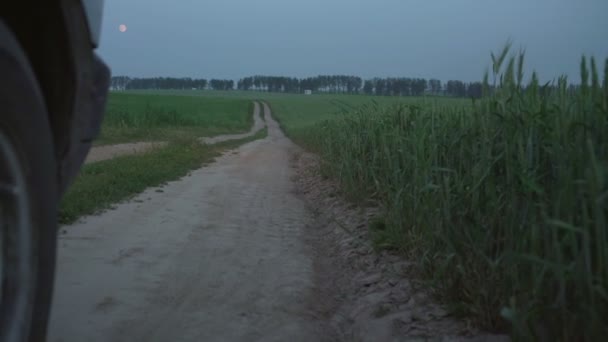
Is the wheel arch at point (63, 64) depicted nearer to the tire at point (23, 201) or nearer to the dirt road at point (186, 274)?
the tire at point (23, 201)

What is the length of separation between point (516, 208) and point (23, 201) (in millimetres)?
2348

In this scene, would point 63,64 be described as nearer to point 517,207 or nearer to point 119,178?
point 517,207

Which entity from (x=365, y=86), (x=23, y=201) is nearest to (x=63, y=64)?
(x=23, y=201)

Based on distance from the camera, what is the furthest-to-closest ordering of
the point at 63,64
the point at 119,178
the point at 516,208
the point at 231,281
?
the point at 119,178 < the point at 231,281 < the point at 516,208 < the point at 63,64

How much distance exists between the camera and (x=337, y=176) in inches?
370

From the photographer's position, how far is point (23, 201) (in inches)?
77.4

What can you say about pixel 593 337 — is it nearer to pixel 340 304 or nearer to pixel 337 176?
pixel 340 304

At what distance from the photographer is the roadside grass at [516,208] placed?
2.57 metres

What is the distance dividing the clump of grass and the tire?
5.85 ft

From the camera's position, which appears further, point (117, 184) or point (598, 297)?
point (117, 184)

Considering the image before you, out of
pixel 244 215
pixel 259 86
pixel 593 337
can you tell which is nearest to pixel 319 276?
pixel 244 215

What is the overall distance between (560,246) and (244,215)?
494 centimetres

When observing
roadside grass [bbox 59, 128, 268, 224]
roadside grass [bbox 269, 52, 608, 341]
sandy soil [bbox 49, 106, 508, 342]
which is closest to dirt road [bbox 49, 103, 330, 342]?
sandy soil [bbox 49, 106, 508, 342]

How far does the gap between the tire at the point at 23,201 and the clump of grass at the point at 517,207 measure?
5.85ft
